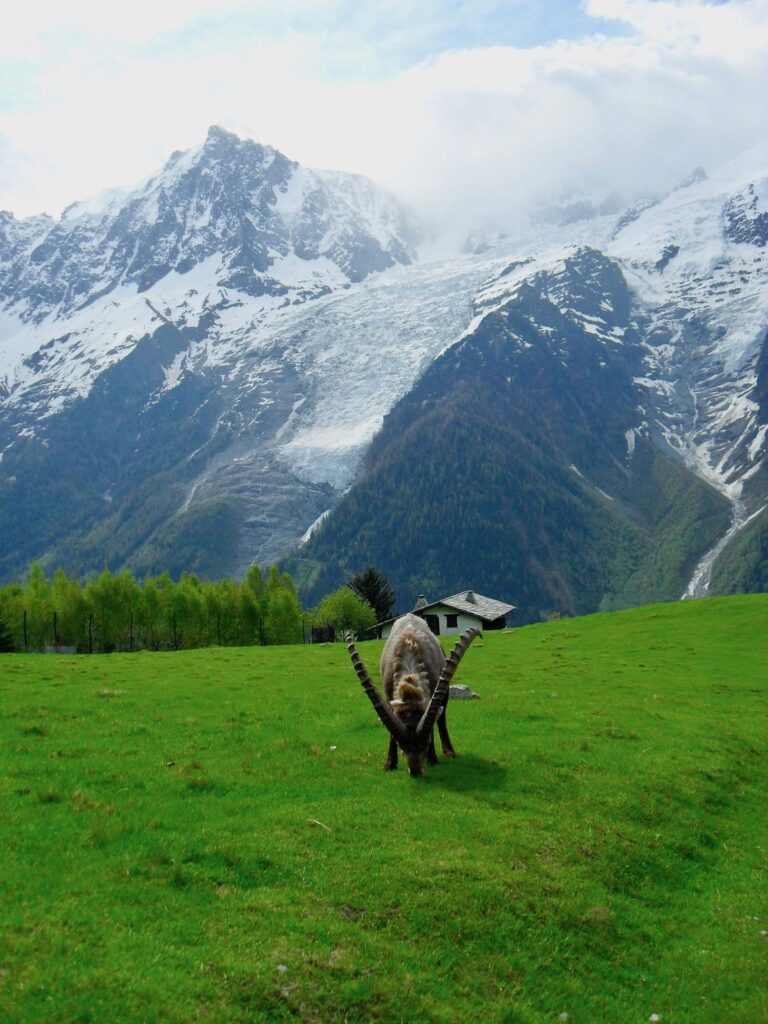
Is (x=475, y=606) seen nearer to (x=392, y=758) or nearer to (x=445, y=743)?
(x=445, y=743)

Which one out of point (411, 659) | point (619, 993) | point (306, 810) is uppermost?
point (411, 659)

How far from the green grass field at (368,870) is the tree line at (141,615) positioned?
282ft

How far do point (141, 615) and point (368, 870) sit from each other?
4062 inches

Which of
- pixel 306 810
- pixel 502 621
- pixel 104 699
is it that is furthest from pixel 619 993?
pixel 502 621

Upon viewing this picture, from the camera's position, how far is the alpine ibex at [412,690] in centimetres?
1964

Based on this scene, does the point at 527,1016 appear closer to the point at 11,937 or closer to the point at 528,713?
the point at 11,937

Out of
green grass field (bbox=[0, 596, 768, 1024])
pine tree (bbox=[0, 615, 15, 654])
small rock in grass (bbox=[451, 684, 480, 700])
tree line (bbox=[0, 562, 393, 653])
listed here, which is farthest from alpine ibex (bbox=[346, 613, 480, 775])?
tree line (bbox=[0, 562, 393, 653])

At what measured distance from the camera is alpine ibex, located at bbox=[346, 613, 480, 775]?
64.4 feet

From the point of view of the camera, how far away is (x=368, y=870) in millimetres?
14219

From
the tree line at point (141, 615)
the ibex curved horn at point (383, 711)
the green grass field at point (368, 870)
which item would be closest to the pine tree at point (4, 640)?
the tree line at point (141, 615)

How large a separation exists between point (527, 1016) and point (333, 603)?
124666 millimetres

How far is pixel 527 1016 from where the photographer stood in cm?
1156

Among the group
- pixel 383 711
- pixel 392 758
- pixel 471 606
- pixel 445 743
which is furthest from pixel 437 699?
pixel 471 606

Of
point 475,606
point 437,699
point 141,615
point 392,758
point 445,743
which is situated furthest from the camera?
point 475,606
